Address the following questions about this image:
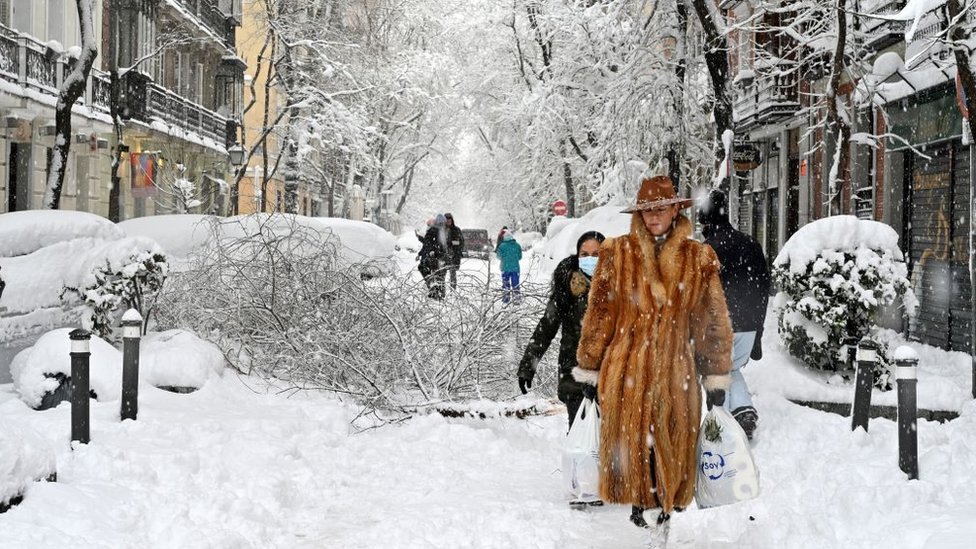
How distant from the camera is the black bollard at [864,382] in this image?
784cm

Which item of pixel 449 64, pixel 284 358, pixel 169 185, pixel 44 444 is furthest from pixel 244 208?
pixel 44 444

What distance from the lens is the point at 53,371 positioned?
8547 millimetres

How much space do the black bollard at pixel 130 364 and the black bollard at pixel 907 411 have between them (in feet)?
16.9

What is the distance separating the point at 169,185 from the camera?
29.4 meters

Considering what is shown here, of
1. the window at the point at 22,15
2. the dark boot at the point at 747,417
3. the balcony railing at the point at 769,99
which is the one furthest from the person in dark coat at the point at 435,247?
the dark boot at the point at 747,417

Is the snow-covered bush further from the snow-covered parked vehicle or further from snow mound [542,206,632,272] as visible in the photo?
snow mound [542,206,632,272]

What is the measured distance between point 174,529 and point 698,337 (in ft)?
9.47

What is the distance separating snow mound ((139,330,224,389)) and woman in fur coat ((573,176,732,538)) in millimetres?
5252

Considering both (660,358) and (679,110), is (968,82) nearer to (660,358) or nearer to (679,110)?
(660,358)

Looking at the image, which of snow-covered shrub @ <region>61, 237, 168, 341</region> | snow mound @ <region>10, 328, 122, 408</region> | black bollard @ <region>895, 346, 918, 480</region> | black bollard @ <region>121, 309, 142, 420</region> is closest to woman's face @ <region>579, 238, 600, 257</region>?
black bollard @ <region>895, 346, 918, 480</region>

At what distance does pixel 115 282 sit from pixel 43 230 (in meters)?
1.11

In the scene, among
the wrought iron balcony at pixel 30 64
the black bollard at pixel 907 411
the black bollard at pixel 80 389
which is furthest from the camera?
the wrought iron balcony at pixel 30 64

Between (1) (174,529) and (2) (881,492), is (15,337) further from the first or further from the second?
(2) (881,492)

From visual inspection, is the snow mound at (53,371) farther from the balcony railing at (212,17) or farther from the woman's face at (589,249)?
the balcony railing at (212,17)
